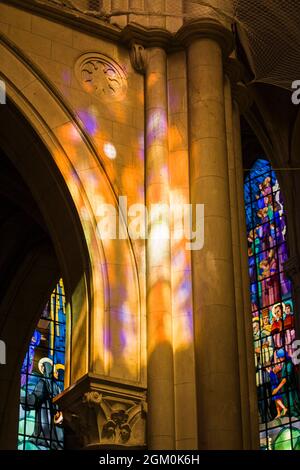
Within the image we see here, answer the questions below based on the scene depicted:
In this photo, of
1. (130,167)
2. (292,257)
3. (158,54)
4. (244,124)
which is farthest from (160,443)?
(244,124)

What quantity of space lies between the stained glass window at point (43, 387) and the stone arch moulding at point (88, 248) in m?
9.33

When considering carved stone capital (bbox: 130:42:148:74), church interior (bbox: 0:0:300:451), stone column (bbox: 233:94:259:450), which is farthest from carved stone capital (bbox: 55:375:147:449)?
carved stone capital (bbox: 130:42:148:74)

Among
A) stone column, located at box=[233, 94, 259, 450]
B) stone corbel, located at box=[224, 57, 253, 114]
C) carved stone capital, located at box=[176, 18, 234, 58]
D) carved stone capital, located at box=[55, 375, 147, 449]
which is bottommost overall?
carved stone capital, located at box=[55, 375, 147, 449]

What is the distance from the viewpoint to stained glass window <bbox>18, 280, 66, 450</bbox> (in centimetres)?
2044

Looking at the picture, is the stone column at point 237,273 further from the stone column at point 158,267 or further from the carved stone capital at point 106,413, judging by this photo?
the carved stone capital at point 106,413

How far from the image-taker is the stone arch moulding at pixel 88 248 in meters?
10.6

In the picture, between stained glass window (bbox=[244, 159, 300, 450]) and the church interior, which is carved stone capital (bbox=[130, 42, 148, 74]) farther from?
stained glass window (bbox=[244, 159, 300, 450])

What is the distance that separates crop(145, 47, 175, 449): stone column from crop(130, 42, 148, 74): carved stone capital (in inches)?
2.4

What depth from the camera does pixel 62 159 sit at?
11.3 m

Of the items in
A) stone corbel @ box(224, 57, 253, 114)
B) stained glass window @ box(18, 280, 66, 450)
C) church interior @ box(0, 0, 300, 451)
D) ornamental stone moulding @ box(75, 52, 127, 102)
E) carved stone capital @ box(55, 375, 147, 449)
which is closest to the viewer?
carved stone capital @ box(55, 375, 147, 449)

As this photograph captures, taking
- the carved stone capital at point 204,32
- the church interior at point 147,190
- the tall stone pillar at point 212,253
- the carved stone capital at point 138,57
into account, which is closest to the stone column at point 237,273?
the church interior at point 147,190

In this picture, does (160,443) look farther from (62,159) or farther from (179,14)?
(179,14)

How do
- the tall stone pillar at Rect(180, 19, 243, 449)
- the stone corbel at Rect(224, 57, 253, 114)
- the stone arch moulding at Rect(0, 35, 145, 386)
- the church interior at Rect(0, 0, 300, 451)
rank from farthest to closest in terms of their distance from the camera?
1. the stone corbel at Rect(224, 57, 253, 114)
2. the stone arch moulding at Rect(0, 35, 145, 386)
3. the church interior at Rect(0, 0, 300, 451)
4. the tall stone pillar at Rect(180, 19, 243, 449)
